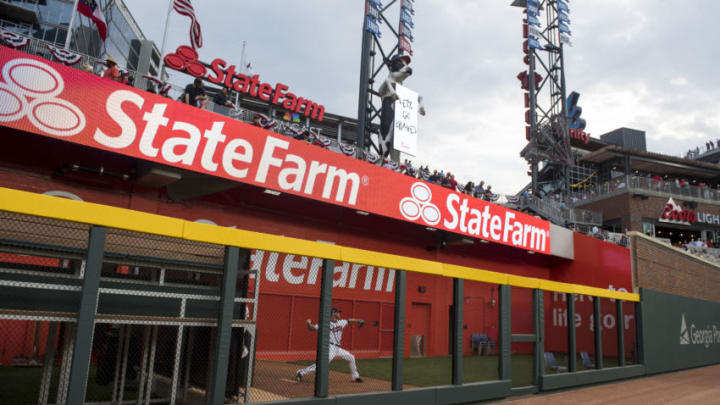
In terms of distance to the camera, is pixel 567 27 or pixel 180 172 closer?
pixel 180 172

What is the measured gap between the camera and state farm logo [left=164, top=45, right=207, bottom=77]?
1723 cm

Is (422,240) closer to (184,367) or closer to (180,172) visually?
(180,172)

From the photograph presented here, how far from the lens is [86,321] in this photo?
484 centimetres

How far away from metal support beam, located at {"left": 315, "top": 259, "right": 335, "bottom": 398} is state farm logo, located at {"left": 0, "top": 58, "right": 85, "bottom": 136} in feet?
22.7

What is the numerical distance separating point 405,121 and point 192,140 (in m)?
13.3

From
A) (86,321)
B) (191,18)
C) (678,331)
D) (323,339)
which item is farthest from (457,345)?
(191,18)

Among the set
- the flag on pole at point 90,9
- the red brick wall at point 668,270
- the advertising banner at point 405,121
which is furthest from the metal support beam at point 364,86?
the red brick wall at point 668,270

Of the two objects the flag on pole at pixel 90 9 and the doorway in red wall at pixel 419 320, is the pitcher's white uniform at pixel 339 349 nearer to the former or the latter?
the doorway in red wall at pixel 419 320

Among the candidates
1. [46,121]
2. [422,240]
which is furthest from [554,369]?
[46,121]

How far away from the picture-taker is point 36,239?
644 cm

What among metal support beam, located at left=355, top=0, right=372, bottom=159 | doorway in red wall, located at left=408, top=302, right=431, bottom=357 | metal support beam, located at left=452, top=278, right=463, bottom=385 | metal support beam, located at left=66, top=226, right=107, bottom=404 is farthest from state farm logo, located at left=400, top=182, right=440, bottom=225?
metal support beam, located at left=66, top=226, right=107, bottom=404

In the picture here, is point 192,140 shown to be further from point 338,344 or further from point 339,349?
point 339,349

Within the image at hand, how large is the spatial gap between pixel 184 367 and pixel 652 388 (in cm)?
1067

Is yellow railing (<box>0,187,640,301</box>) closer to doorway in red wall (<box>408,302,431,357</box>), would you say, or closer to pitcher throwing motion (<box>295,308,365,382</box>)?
pitcher throwing motion (<box>295,308,365,382</box>)
